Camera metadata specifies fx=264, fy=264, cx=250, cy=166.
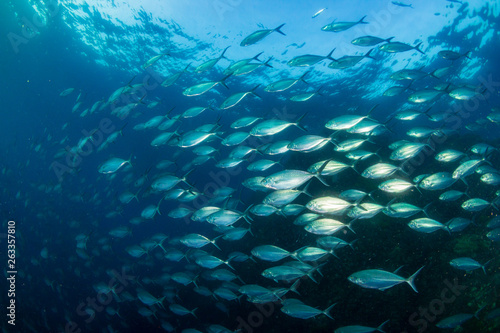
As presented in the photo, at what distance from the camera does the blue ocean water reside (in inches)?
266

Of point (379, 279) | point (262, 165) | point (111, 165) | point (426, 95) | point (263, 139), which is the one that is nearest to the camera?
point (379, 279)

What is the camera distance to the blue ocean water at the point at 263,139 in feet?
22.1

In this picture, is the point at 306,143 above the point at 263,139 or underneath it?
underneath

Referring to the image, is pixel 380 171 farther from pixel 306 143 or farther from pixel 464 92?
pixel 464 92

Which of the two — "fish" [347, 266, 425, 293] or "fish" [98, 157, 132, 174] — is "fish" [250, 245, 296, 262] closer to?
"fish" [347, 266, 425, 293]

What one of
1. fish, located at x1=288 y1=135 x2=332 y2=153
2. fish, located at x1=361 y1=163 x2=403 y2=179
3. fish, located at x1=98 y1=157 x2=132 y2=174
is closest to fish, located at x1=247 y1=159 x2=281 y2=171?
fish, located at x1=288 y1=135 x2=332 y2=153

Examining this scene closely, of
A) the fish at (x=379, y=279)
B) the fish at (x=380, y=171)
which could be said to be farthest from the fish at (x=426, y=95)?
the fish at (x=379, y=279)

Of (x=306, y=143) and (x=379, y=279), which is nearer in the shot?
(x=379, y=279)

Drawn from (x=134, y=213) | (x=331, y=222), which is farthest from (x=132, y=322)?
(x=134, y=213)

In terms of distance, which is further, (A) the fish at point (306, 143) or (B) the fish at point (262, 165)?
(B) the fish at point (262, 165)

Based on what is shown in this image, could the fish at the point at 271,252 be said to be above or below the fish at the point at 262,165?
below

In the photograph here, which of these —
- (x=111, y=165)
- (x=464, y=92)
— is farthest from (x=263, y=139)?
(x=464, y=92)

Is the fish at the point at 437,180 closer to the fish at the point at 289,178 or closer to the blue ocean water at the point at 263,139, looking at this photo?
the blue ocean water at the point at 263,139

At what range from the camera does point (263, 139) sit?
19359 millimetres
